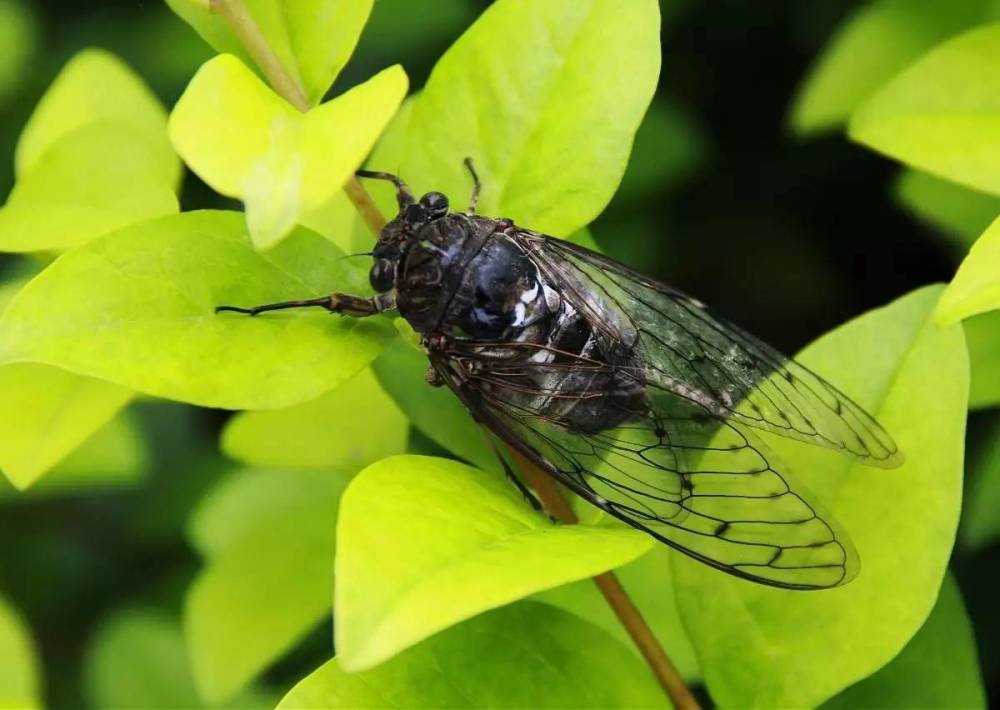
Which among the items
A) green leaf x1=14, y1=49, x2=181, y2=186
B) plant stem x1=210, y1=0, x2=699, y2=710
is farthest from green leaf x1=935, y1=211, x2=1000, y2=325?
green leaf x1=14, y1=49, x2=181, y2=186

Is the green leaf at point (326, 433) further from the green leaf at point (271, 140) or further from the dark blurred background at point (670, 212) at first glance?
the dark blurred background at point (670, 212)

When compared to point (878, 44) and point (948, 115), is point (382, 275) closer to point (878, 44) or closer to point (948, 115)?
point (948, 115)

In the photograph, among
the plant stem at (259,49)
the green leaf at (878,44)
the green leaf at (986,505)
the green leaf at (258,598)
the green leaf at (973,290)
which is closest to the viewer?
the green leaf at (973,290)

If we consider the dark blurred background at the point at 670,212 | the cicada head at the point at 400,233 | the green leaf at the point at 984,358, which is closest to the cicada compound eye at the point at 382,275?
the cicada head at the point at 400,233

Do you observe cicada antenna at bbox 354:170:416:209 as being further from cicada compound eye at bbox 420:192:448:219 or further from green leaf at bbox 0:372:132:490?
green leaf at bbox 0:372:132:490

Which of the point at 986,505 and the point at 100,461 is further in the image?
the point at 100,461

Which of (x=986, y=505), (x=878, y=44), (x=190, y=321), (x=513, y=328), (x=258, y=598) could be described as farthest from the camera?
(x=878, y=44)

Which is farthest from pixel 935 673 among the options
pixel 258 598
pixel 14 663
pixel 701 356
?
pixel 14 663
